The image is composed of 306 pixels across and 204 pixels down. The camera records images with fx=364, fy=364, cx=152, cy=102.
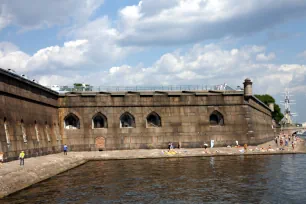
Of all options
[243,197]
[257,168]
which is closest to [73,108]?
[257,168]

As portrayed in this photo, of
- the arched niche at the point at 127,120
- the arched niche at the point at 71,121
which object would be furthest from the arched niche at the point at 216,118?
the arched niche at the point at 71,121

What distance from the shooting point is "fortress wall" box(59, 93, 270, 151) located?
1790 inches

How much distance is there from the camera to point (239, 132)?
4744cm

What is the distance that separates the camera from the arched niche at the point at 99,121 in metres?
46.0

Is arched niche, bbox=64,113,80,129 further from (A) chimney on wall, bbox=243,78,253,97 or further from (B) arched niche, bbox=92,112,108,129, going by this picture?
(A) chimney on wall, bbox=243,78,253,97

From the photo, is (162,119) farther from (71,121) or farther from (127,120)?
(71,121)

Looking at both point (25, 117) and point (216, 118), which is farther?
point (216, 118)

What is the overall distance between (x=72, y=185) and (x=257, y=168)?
14.8 meters

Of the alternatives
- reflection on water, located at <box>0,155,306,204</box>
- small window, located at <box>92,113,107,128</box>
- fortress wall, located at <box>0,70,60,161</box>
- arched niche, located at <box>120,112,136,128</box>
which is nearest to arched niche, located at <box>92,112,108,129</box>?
small window, located at <box>92,113,107,128</box>

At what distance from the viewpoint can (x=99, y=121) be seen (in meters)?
46.4

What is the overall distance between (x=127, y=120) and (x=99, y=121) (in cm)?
357

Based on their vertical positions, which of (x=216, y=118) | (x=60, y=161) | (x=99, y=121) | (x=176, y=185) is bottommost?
(x=176, y=185)

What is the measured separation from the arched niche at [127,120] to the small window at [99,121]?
2.15 m

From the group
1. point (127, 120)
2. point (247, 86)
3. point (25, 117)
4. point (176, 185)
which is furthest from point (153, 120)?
point (176, 185)
